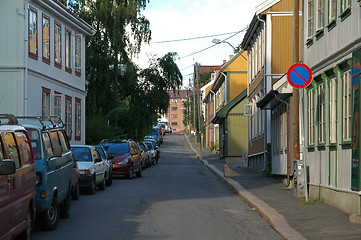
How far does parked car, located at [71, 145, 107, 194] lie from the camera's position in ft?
68.3

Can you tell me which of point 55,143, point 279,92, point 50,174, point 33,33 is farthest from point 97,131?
point 50,174

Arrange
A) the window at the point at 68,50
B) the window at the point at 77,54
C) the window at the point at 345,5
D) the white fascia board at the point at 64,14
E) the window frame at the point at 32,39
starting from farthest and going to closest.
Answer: the window at the point at 77,54 < the window at the point at 68,50 < the white fascia board at the point at 64,14 < the window frame at the point at 32,39 < the window at the point at 345,5

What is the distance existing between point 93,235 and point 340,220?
460 centimetres

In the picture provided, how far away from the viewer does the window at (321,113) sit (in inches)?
667

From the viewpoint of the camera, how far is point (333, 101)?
51.6 feet

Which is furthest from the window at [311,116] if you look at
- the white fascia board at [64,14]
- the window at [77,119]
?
the window at [77,119]

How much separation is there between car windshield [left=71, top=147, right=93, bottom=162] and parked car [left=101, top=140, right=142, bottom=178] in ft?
23.1

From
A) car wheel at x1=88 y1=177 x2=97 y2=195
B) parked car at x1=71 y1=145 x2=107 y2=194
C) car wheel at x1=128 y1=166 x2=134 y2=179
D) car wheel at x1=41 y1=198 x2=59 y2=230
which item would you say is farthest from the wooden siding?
car wheel at x1=41 y1=198 x2=59 y2=230

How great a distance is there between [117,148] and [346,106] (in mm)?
18229

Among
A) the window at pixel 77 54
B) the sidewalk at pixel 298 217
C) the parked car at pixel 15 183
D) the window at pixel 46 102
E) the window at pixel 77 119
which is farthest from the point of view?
the window at pixel 77 119

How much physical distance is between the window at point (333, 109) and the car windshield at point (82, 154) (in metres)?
8.91

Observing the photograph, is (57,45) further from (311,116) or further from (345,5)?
(345,5)

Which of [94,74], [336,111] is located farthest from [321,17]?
[94,74]

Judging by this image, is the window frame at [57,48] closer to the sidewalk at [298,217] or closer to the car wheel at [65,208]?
the sidewalk at [298,217]
